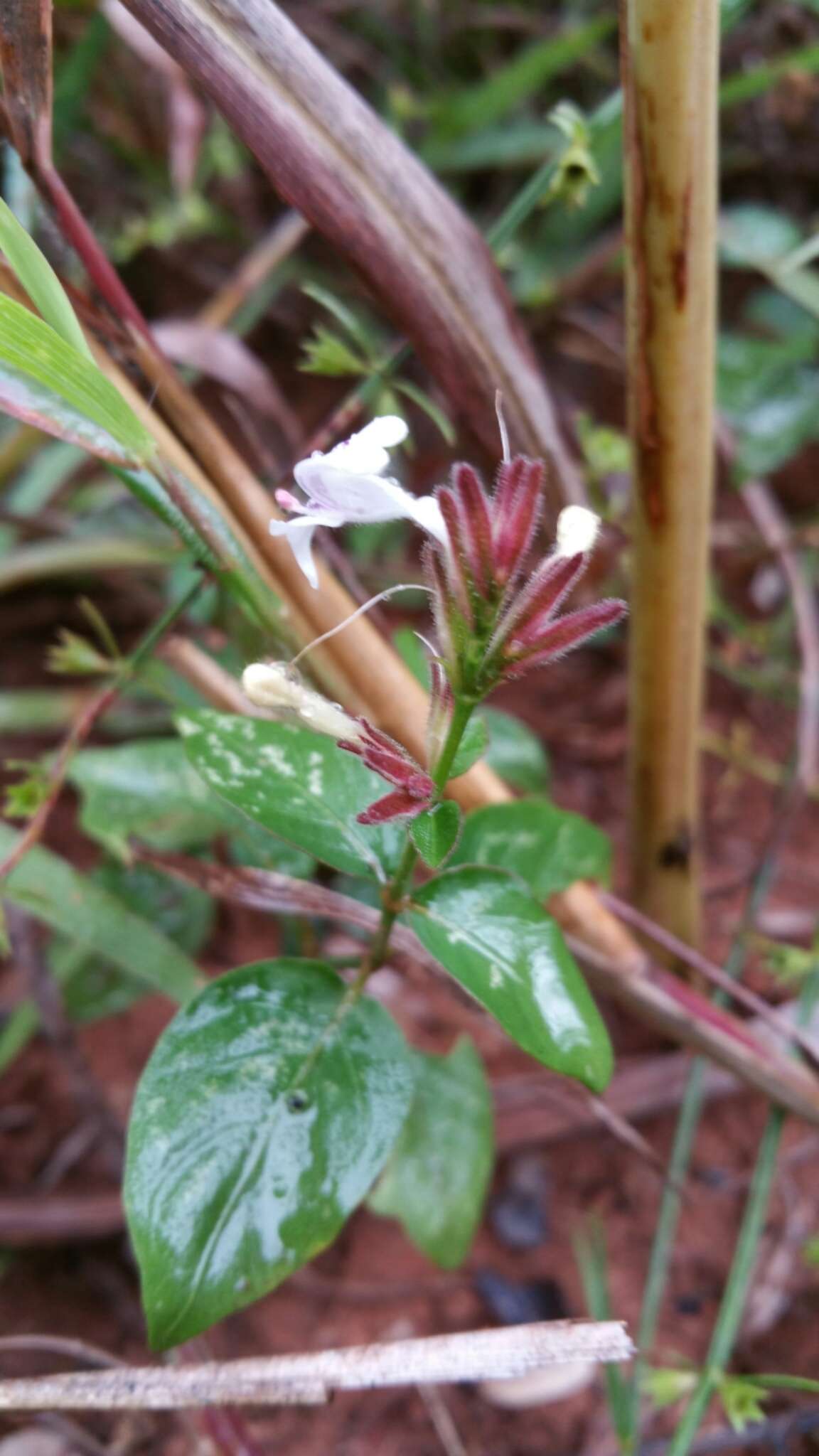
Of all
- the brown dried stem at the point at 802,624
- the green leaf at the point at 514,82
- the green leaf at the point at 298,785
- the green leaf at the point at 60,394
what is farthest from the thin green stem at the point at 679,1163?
the green leaf at the point at 514,82

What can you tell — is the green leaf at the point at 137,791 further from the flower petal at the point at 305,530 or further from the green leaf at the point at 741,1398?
the green leaf at the point at 741,1398

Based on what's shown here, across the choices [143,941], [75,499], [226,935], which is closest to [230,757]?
[143,941]

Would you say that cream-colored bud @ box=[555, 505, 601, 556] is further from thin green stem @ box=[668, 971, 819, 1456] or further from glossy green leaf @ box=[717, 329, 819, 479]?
glossy green leaf @ box=[717, 329, 819, 479]

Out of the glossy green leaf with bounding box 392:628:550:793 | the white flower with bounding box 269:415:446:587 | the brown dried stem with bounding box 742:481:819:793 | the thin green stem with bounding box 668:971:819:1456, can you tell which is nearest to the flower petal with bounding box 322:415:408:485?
the white flower with bounding box 269:415:446:587

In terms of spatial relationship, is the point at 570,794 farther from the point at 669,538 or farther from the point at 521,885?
the point at 521,885

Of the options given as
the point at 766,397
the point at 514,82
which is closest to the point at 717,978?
the point at 766,397
